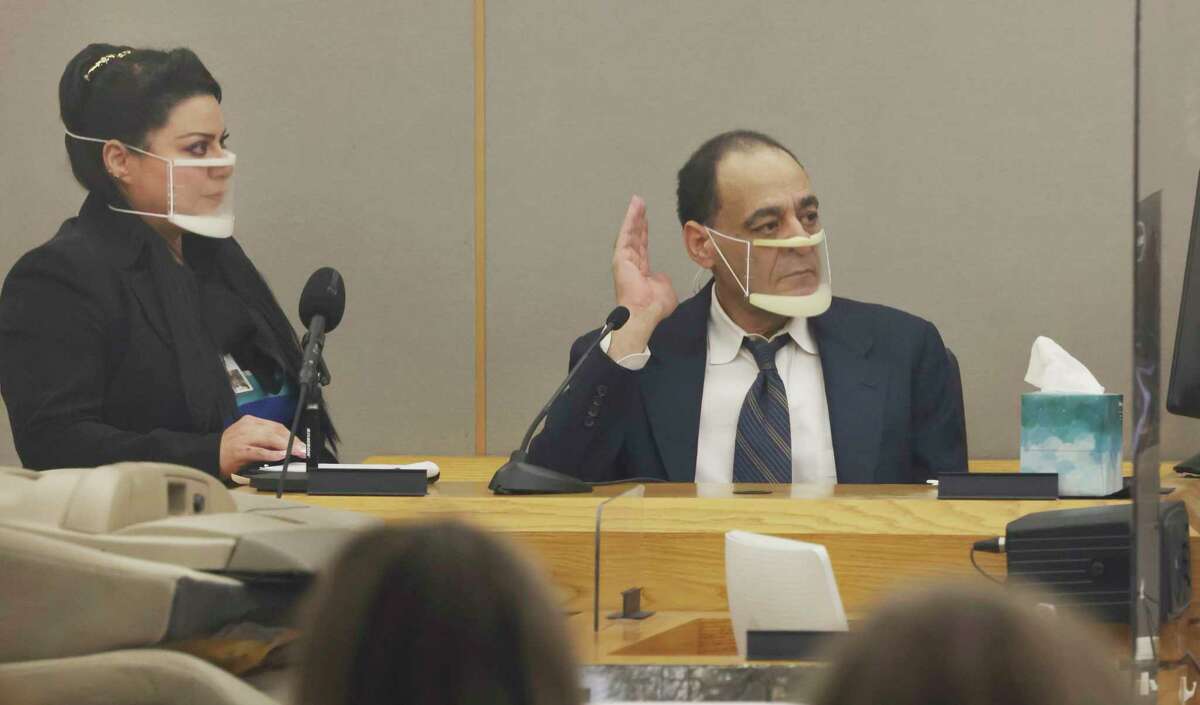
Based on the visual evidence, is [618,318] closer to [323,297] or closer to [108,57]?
[323,297]

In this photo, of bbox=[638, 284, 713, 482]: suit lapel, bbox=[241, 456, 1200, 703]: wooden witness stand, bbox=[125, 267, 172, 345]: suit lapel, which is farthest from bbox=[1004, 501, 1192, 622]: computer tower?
bbox=[125, 267, 172, 345]: suit lapel

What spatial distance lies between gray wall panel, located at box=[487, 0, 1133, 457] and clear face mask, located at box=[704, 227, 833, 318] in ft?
2.23

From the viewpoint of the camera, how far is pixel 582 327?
12.5 feet

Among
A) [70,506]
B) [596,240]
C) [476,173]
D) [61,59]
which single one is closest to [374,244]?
[476,173]

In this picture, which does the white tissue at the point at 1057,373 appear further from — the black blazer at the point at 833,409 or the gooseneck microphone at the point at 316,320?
the gooseneck microphone at the point at 316,320

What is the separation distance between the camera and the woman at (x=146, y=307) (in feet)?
9.41

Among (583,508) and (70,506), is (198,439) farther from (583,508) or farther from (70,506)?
(70,506)

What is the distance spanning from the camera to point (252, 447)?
8.61ft

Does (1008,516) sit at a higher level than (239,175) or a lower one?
lower

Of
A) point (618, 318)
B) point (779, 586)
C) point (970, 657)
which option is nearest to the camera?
point (970, 657)

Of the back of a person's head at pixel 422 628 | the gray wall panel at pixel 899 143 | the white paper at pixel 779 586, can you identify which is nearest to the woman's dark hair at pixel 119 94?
the gray wall panel at pixel 899 143

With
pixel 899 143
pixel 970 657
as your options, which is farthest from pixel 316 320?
pixel 899 143

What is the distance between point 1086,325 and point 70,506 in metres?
3.20

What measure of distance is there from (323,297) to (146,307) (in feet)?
3.29
